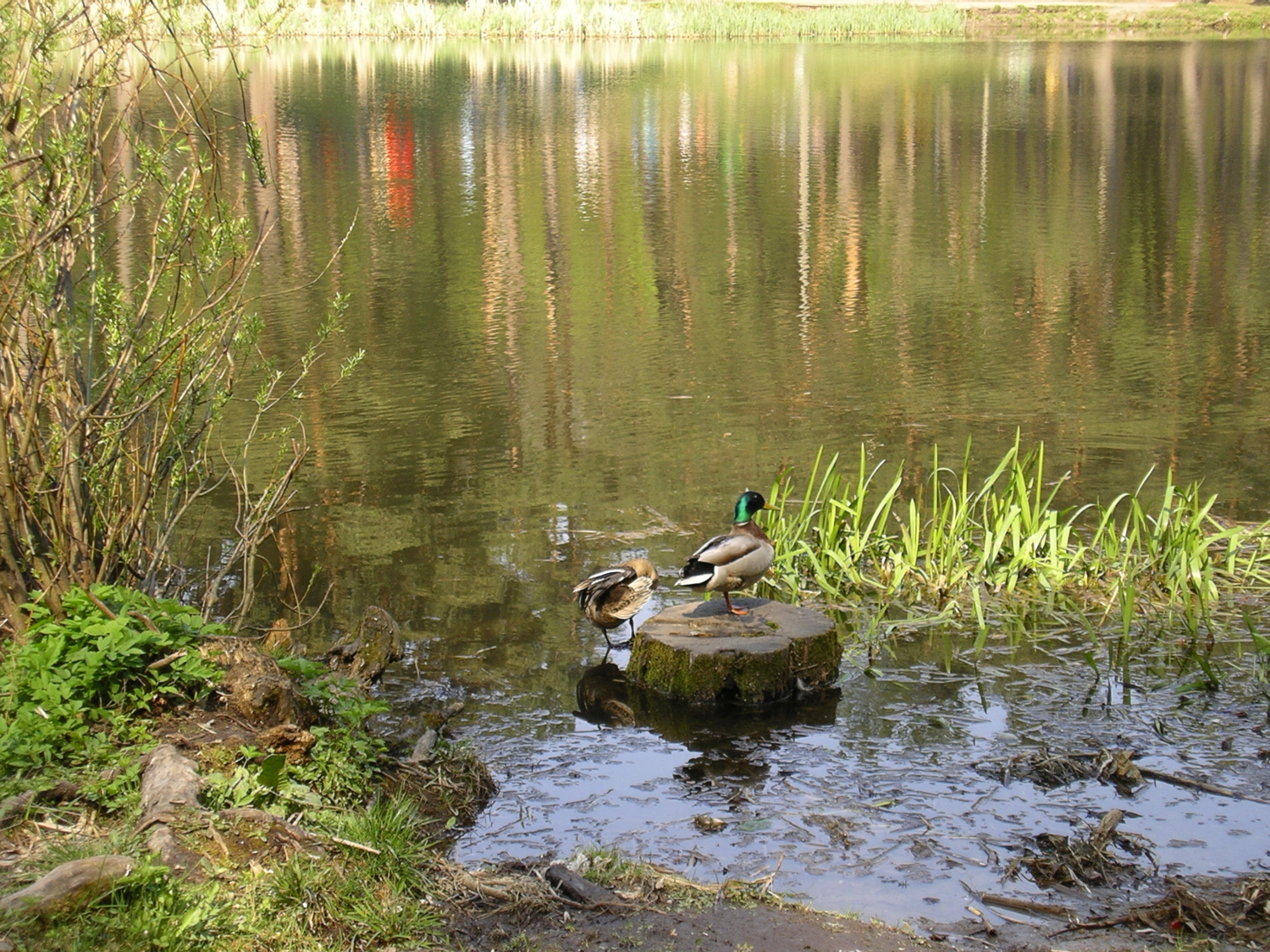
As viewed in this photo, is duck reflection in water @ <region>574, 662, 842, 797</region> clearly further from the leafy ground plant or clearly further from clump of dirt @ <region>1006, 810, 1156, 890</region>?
the leafy ground plant

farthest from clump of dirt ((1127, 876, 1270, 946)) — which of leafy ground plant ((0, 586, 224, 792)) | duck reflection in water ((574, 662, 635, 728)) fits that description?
leafy ground plant ((0, 586, 224, 792))

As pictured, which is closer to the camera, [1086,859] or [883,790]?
[1086,859]

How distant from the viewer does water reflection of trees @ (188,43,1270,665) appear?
29.7 ft

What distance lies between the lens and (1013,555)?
23.1 ft

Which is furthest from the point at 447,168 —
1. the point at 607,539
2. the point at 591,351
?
the point at 607,539

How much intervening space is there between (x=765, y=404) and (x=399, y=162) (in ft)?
49.8

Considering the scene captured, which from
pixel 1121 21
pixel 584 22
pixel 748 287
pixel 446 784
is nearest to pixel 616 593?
pixel 446 784

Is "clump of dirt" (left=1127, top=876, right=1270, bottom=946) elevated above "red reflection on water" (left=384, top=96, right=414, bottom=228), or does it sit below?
below

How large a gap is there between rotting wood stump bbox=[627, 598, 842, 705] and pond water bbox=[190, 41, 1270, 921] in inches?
6.3

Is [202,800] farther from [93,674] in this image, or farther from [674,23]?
[674,23]

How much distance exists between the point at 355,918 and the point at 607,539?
13.9ft

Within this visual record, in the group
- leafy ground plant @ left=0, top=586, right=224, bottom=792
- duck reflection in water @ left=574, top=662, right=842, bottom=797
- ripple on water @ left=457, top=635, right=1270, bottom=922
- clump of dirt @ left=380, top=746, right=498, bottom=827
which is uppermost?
leafy ground plant @ left=0, top=586, right=224, bottom=792

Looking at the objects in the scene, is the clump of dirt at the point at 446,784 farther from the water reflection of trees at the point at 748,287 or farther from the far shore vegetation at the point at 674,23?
the far shore vegetation at the point at 674,23

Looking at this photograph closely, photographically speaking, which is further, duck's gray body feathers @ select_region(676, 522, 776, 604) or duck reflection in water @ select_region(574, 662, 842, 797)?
duck's gray body feathers @ select_region(676, 522, 776, 604)
